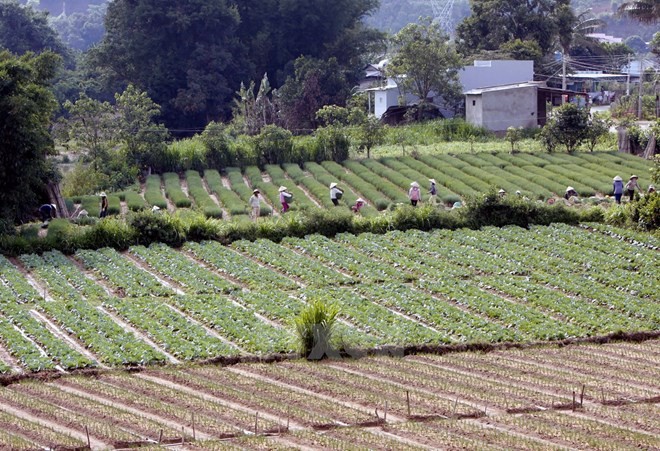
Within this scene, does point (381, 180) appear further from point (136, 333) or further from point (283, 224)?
point (136, 333)

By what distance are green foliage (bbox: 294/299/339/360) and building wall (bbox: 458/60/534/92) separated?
46864 mm

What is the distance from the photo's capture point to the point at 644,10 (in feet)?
196

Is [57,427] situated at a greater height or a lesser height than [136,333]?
greater

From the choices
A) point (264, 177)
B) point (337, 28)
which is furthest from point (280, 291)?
point (337, 28)

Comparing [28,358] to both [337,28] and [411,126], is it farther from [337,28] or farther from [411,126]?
[337,28]

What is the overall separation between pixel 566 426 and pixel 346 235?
1791 cm

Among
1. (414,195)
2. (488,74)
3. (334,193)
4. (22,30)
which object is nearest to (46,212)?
(334,193)

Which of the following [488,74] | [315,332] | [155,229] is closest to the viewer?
[315,332]

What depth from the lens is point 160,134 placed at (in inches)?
2023

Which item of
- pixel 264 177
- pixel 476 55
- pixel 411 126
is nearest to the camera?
pixel 264 177

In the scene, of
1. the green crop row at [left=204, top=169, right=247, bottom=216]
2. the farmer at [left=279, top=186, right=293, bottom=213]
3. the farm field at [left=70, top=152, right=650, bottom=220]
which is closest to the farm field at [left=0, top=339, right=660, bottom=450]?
the farm field at [left=70, top=152, right=650, bottom=220]

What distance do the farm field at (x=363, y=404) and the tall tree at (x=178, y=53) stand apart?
54.2 m

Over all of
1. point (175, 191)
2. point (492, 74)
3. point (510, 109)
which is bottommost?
point (175, 191)

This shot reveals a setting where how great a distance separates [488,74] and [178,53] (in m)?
22.5
